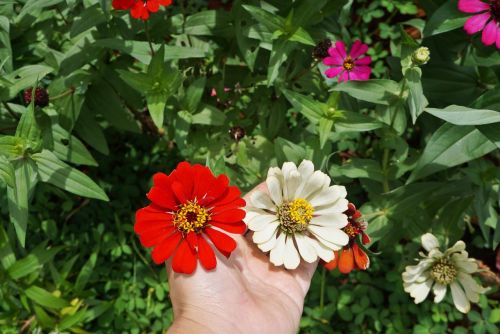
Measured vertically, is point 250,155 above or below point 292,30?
below

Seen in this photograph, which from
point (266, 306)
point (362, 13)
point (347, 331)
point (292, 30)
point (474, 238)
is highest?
point (292, 30)

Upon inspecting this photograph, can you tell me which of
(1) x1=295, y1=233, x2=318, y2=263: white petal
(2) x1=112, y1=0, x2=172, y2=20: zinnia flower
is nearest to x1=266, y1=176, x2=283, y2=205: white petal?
(1) x1=295, y1=233, x2=318, y2=263: white petal

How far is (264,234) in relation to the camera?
1250 mm

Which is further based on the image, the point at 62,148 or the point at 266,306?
the point at 62,148

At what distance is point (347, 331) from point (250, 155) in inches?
34.2

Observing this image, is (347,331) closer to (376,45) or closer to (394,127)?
(394,127)

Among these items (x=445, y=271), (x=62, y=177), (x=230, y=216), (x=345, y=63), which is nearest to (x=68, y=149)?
(x=62, y=177)

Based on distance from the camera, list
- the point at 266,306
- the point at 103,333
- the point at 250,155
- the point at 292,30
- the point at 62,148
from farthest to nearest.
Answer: the point at 103,333 → the point at 250,155 → the point at 62,148 → the point at 292,30 → the point at 266,306

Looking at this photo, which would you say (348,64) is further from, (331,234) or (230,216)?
(230,216)

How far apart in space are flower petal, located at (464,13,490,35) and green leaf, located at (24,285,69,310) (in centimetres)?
164

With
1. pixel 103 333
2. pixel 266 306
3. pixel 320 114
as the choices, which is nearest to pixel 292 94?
pixel 320 114

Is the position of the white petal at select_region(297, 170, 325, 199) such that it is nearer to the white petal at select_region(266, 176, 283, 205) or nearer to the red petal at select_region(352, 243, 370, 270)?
the white petal at select_region(266, 176, 283, 205)

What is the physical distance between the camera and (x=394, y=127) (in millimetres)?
1425

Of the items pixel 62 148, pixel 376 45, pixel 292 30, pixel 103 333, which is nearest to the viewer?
pixel 292 30
